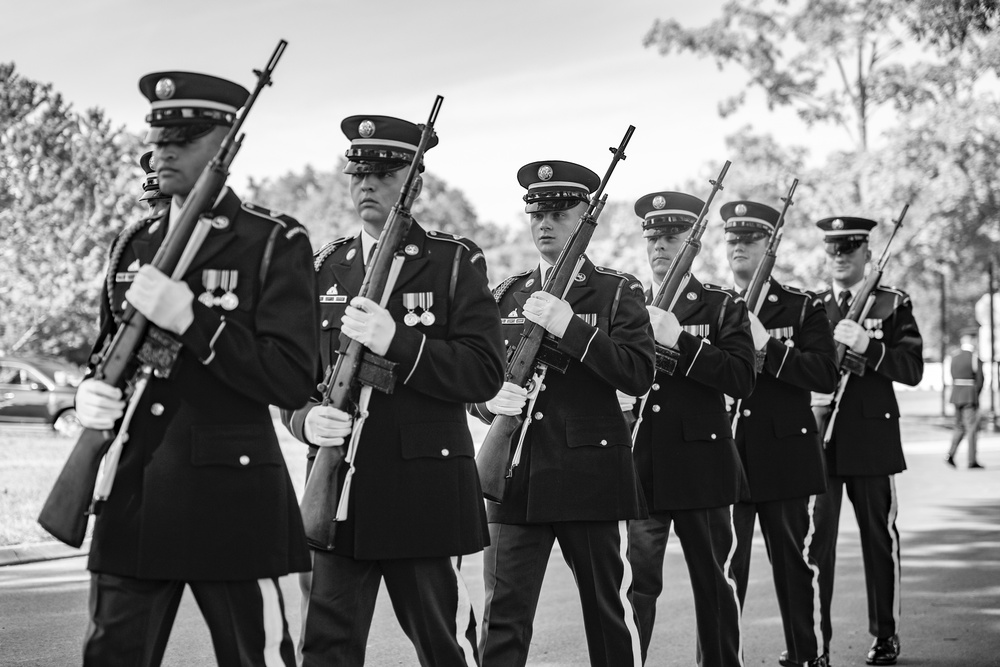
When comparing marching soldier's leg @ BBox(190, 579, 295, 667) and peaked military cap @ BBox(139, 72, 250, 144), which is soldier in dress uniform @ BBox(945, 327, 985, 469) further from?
peaked military cap @ BBox(139, 72, 250, 144)

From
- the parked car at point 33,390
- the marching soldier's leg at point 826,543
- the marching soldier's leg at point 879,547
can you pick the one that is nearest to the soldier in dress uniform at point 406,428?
the marching soldier's leg at point 826,543

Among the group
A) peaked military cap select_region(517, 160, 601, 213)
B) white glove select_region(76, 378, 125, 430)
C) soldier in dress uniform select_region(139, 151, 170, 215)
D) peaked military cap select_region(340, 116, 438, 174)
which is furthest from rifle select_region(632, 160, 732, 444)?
white glove select_region(76, 378, 125, 430)

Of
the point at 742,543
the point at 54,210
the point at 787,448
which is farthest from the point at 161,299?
the point at 54,210

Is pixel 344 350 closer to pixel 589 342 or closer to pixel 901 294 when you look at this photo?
pixel 589 342

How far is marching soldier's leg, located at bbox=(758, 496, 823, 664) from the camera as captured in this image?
6270 millimetres

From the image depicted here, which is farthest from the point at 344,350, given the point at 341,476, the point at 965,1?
the point at 965,1

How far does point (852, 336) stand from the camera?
7039 millimetres

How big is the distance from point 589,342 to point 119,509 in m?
2.09

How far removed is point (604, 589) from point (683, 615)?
9.25ft

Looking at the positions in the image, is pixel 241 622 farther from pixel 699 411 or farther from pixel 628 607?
pixel 699 411

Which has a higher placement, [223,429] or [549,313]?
[549,313]

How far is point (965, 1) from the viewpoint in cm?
1021

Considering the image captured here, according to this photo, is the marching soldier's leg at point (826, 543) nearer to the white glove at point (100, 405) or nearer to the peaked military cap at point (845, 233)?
the peaked military cap at point (845, 233)

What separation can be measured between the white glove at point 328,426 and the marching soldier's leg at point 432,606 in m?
0.47
